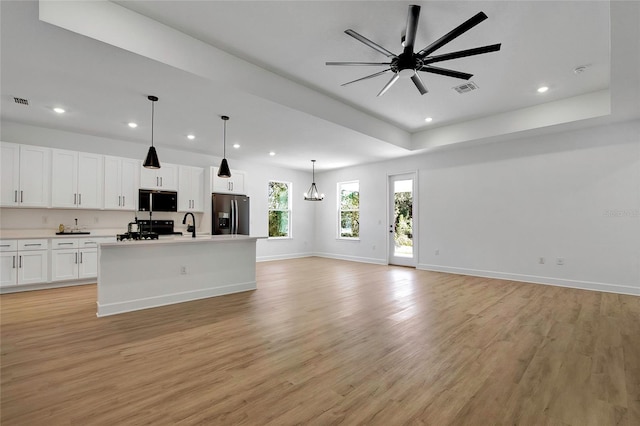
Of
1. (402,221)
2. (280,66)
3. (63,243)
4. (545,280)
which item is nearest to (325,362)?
(280,66)

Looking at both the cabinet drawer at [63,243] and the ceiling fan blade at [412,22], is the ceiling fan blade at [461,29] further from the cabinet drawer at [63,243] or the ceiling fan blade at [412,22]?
the cabinet drawer at [63,243]

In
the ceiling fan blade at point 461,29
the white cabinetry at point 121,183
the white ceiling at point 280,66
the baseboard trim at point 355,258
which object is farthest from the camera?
the baseboard trim at point 355,258

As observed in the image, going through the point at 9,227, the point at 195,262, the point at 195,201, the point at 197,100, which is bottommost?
the point at 195,262

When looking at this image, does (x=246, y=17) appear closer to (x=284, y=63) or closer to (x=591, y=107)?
(x=284, y=63)

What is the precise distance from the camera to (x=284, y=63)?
3.82 m

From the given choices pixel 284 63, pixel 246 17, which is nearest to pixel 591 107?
pixel 284 63

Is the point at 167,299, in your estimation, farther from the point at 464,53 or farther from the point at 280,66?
the point at 464,53

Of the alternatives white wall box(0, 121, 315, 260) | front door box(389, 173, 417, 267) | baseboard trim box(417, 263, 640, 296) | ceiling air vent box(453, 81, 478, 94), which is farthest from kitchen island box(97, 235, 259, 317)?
baseboard trim box(417, 263, 640, 296)

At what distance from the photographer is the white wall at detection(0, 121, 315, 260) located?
5363 mm

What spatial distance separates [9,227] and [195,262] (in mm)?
3736

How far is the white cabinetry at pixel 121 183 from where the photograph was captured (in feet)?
19.3

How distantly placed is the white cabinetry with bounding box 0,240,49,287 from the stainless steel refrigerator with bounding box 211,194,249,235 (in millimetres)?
3031

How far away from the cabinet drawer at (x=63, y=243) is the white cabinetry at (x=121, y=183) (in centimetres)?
86

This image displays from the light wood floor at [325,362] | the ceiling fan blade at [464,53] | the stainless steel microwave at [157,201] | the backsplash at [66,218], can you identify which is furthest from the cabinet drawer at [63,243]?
the ceiling fan blade at [464,53]
